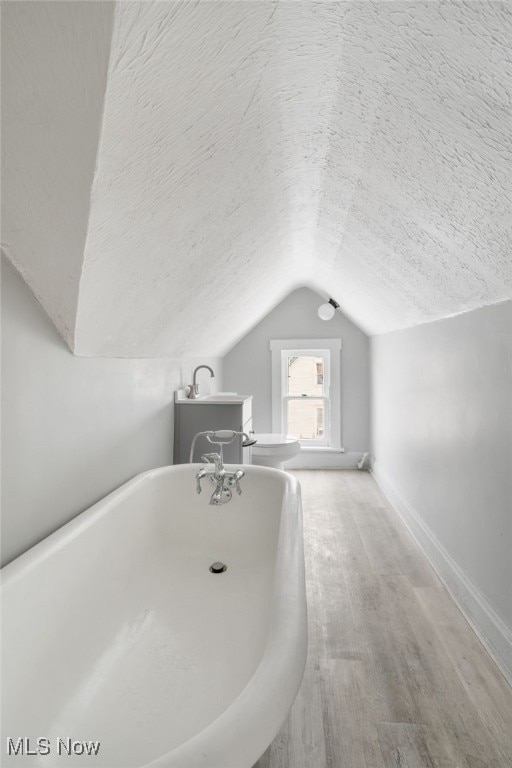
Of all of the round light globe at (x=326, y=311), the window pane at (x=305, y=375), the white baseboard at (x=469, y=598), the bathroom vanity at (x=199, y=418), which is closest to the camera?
the white baseboard at (x=469, y=598)

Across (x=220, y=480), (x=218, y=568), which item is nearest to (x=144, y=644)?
(x=218, y=568)

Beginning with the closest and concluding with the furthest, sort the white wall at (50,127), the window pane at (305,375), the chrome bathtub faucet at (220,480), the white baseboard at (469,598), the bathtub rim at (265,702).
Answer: the bathtub rim at (265,702), the white wall at (50,127), the white baseboard at (469,598), the chrome bathtub faucet at (220,480), the window pane at (305,375)

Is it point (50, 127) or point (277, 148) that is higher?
point (277, 148)

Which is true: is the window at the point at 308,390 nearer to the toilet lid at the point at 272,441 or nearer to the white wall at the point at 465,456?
the toilet lid at the point at 272,441

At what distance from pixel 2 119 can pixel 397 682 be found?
214 centimetres

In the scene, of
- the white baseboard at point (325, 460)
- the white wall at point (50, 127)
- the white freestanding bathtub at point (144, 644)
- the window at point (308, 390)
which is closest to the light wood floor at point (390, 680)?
the white freestanding bathtub at point (144, 644)

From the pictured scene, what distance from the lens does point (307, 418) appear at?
16.7ft

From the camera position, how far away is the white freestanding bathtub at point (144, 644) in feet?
2.75

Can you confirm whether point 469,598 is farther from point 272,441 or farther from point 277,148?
point 277,148

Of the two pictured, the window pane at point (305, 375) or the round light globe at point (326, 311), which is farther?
the window pane at point (305, 375)

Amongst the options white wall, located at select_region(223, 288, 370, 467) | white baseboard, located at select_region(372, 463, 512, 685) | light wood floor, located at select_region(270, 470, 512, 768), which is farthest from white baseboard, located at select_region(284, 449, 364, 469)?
light wood floor, located at select_region(270, 470, 512, 768)

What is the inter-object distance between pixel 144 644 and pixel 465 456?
168 centimetres

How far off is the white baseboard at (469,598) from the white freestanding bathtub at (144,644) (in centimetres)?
96

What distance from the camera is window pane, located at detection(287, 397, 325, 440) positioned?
16.6 feet
